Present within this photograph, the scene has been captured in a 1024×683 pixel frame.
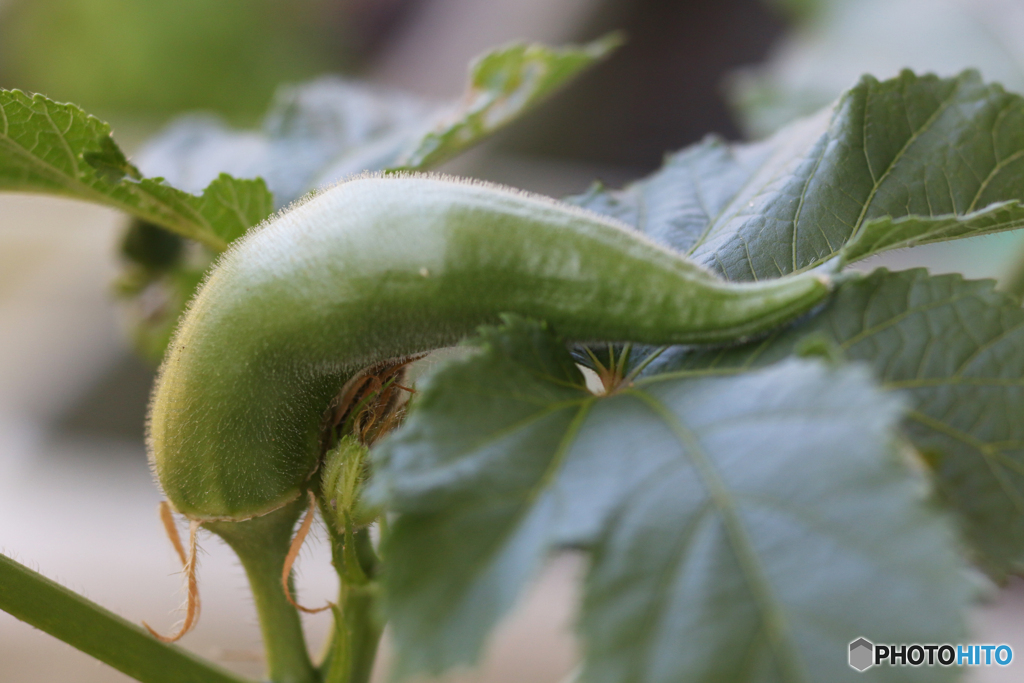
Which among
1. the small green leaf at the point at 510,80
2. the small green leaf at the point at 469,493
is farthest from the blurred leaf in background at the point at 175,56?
the small green leaf at the point at 469,493

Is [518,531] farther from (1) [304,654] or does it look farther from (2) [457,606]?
(1) [304,654]

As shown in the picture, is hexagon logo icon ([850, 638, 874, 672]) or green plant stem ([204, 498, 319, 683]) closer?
hexagon logo icon ([850, 638, 874, 672])

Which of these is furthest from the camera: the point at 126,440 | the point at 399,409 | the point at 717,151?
the point at 126,440

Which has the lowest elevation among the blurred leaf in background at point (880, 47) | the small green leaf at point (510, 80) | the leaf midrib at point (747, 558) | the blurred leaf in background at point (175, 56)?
the leaf midrib at point (747, 558)

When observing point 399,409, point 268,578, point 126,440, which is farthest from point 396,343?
point 126,440

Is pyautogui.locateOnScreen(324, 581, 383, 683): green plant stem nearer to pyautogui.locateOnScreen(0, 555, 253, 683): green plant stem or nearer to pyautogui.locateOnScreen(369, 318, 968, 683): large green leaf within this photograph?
pyautogui.locateOnScreen(0, 555, 253, 683): green plant stem

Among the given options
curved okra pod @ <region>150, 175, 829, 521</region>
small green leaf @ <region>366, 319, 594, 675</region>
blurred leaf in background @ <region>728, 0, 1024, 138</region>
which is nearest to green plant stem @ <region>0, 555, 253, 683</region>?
curved okra pod @ <region>150, 175, 829, 521</region>

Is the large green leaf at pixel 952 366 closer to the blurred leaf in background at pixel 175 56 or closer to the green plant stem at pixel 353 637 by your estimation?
the green plant stem at pixel 353 637
